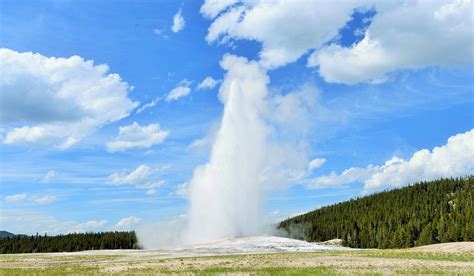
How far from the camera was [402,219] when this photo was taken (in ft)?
488

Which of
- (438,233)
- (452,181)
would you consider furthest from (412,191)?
(438,233)

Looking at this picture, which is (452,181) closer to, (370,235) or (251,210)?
(370,235)

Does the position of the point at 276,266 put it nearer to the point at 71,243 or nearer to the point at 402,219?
the point at 402,219

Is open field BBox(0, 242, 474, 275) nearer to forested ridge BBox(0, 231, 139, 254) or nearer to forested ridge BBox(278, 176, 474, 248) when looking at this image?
forested ridge BBox(278, 176, 474, 248)

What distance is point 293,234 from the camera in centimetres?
17562

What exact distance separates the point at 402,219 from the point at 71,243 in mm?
102474

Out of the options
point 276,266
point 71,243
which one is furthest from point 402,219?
point 276,266

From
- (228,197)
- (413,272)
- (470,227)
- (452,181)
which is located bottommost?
(413,272)

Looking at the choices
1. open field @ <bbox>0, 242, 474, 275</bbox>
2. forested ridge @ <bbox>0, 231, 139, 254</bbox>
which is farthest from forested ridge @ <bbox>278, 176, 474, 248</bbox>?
forested ridge @ <bbox>0, 231, 139, 254</bbox>

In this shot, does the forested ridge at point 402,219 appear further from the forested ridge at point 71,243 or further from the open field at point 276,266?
the forested ridge at point 71,243

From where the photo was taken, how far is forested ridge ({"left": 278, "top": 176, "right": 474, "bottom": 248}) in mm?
118631

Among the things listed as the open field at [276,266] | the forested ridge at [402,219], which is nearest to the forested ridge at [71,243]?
the forested ridge at [402,219]

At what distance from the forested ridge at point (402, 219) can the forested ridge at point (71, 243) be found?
191 ft

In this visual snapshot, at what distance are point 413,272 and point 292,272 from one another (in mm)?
8263
